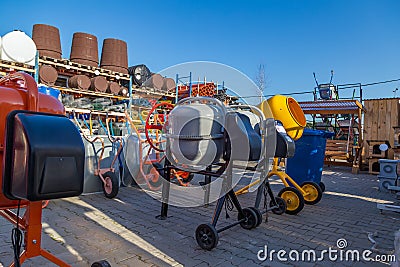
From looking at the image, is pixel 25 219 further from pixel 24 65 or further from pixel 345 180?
pixel 24 65

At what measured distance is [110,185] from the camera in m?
4.20

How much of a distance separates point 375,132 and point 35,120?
9.21m

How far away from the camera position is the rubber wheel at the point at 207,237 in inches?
95.4

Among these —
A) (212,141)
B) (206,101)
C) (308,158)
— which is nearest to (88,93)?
(308,158)

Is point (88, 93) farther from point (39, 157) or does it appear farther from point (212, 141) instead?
point (39, 157)

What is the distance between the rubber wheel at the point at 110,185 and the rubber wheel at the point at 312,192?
9.19 ft


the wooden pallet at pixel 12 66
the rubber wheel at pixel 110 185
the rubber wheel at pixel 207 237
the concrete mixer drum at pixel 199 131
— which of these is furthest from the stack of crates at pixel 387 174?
the wooden pallet at pixel 12 66

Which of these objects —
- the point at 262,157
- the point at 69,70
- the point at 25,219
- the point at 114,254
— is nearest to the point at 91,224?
the point at 114,254

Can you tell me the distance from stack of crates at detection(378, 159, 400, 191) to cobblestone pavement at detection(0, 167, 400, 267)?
131 centimetres

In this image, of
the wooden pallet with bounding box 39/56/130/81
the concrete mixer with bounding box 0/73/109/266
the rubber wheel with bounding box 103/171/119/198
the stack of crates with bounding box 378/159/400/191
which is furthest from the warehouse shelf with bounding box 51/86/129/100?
the stack of crates with bounding box 378/159/400/191

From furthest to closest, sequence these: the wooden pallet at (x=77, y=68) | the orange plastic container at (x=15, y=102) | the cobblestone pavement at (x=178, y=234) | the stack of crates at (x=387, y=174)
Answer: the wooden pallet at (x=77, y=68)
the stack of crates at (x=387, y=174)
the cobblestone pavement at (x=178, y=234)
the orange plastic container at (x=15, y=102)

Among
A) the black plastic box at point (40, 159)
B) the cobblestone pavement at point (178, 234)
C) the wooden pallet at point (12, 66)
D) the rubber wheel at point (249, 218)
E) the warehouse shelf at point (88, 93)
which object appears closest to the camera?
the black plastic box at point (40, 159)

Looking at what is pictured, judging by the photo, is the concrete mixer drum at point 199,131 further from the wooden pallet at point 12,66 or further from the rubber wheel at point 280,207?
the wooden pallet at point 12,66

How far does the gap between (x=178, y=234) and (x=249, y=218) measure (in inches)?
30.2
